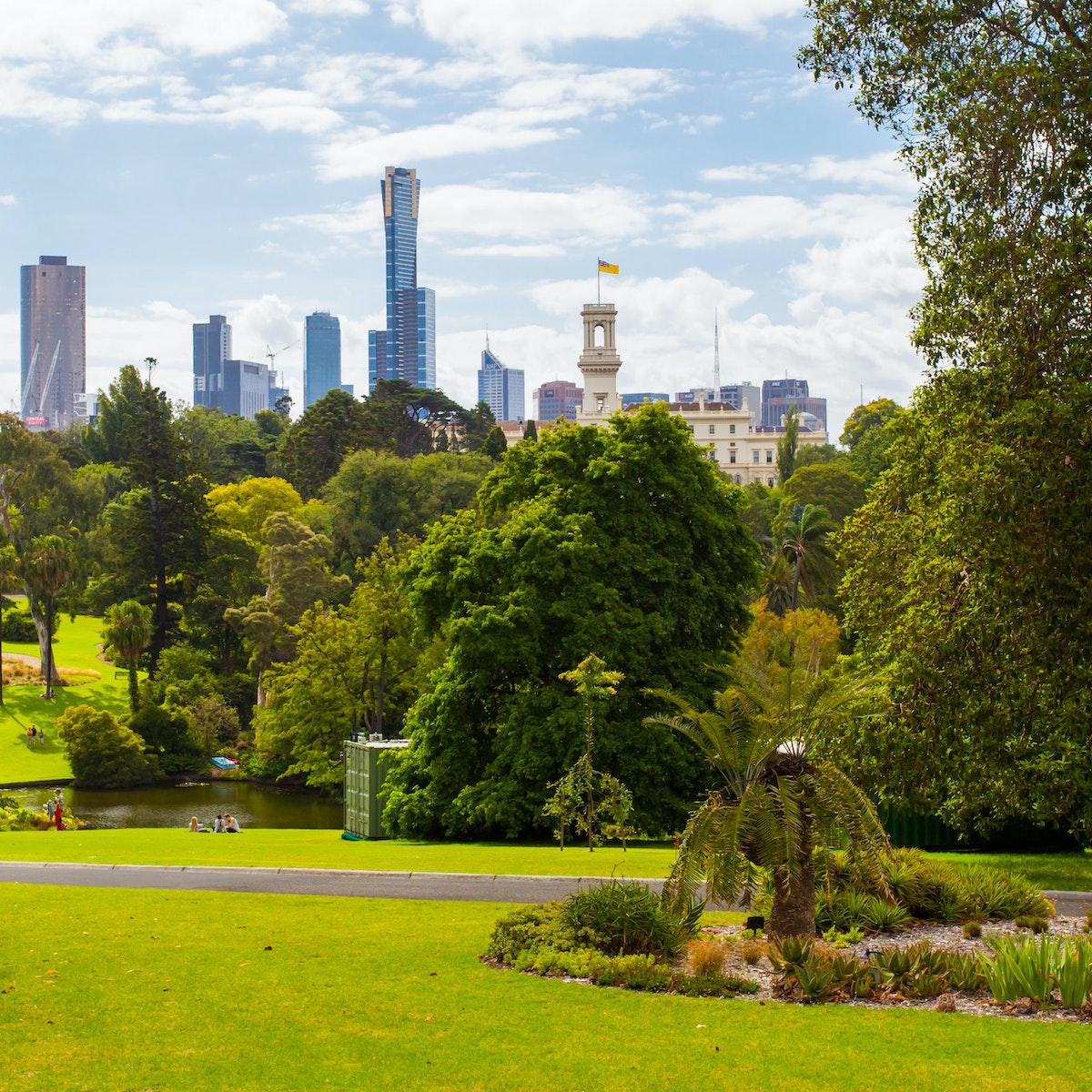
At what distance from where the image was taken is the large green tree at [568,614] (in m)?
28.9

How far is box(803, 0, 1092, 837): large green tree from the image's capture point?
16.4m

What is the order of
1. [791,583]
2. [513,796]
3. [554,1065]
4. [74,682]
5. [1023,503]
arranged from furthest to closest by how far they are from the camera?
[74,682]
[791,583]
[513,796]
[1023,503]
[554,1065]

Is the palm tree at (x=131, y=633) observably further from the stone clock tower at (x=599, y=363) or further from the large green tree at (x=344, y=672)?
the stone clock tower at (x=599, y=363)

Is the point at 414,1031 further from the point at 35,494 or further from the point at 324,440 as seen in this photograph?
the point at 324,440

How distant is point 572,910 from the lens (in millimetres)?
13195

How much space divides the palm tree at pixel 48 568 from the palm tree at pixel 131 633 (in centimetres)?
511

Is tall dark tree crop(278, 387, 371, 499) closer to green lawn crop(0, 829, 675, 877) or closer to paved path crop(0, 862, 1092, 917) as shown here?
green lawn crop(0, 829, 675, 877)

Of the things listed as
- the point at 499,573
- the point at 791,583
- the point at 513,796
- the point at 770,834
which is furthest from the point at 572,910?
the point at 791,583

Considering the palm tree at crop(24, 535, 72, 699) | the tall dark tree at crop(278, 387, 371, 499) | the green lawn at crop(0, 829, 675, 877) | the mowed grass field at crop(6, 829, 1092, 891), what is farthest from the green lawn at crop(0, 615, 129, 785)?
the mowed grass field at crop(6, 829, 1092, 891)

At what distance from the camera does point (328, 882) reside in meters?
18.3

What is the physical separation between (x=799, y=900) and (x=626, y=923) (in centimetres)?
169

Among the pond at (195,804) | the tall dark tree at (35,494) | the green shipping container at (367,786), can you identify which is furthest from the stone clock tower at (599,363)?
the green shipping container at (367,786)

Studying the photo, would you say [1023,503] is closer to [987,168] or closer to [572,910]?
[987,168]

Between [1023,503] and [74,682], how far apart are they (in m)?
66.1
